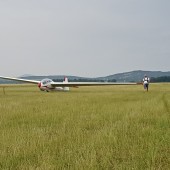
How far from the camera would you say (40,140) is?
5.39 m

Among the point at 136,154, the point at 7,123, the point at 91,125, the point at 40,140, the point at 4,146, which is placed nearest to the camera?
the point at 136,154

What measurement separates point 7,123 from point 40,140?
2.70 metres

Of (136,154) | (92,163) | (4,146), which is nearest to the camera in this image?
(92,163)

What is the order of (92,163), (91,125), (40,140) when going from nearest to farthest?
(92,163), (40,140), (91,125)

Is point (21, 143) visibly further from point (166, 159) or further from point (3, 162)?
point (166, 159)

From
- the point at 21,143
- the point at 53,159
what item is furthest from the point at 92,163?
the point at 21,143

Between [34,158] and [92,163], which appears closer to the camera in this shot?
[92,163]

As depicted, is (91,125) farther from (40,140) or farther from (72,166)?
(72,166)

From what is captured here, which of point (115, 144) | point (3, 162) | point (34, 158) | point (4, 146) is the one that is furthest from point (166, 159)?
point (4, 146)

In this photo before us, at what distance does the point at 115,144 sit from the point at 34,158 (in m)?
1.36

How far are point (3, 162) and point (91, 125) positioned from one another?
11.1ft

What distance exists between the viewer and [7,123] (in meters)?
7.84

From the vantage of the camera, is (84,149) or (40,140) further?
(40,140)

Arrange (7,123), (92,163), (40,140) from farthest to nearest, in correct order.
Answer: (7,123) < (40,140) < (92,163)
